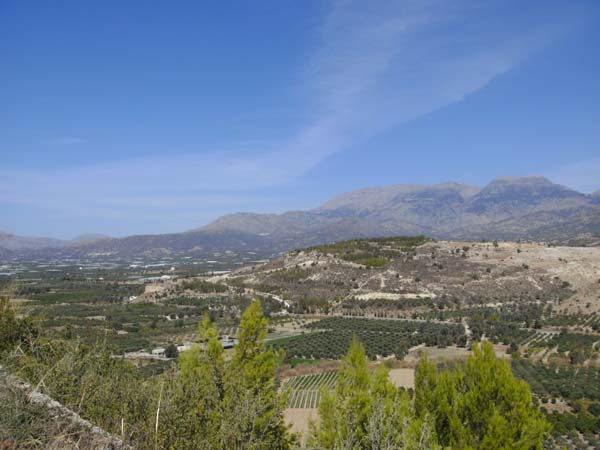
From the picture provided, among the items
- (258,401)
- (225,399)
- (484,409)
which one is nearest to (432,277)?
(484,409)

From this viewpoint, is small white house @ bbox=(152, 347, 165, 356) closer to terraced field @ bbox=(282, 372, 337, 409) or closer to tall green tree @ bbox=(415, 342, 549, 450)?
terraced field @ bbox=(282, 372, 337, 409)

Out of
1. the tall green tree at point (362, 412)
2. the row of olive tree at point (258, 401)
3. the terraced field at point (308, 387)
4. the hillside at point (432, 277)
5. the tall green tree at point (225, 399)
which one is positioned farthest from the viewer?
the hillside at point (432, 277)

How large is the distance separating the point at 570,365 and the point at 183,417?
5454cm

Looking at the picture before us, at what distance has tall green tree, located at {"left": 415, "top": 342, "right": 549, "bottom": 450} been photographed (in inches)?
568

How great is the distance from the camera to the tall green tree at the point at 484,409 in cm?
1444

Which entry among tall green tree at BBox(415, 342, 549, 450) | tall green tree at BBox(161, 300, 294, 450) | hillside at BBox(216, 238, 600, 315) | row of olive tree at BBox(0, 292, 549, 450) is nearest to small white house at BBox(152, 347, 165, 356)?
hillside at BBox(216, 238, 600, 315)

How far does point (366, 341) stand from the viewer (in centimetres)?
6256

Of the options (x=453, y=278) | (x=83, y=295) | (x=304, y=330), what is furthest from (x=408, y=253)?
(x=83, y=295)

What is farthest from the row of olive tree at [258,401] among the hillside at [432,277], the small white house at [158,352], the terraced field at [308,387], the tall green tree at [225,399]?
the hillside at [432,277]

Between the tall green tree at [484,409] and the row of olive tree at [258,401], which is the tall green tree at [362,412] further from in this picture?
the tall green tree at [484,409]

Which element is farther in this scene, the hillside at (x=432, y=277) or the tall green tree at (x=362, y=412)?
the hillside at (x=432, y=277)

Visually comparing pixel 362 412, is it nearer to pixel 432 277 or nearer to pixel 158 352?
pixel 158 352

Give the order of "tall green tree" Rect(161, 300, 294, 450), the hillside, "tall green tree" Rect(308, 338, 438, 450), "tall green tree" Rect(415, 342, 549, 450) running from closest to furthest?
"tall green tree" Rect(161, 300, 294, 450), "tall green tree" Rect(308, 338, 438, 450), "tall green tree" Rect(415, 342, 549, 450), the hillside

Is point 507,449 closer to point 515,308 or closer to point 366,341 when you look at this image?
point 366,341
